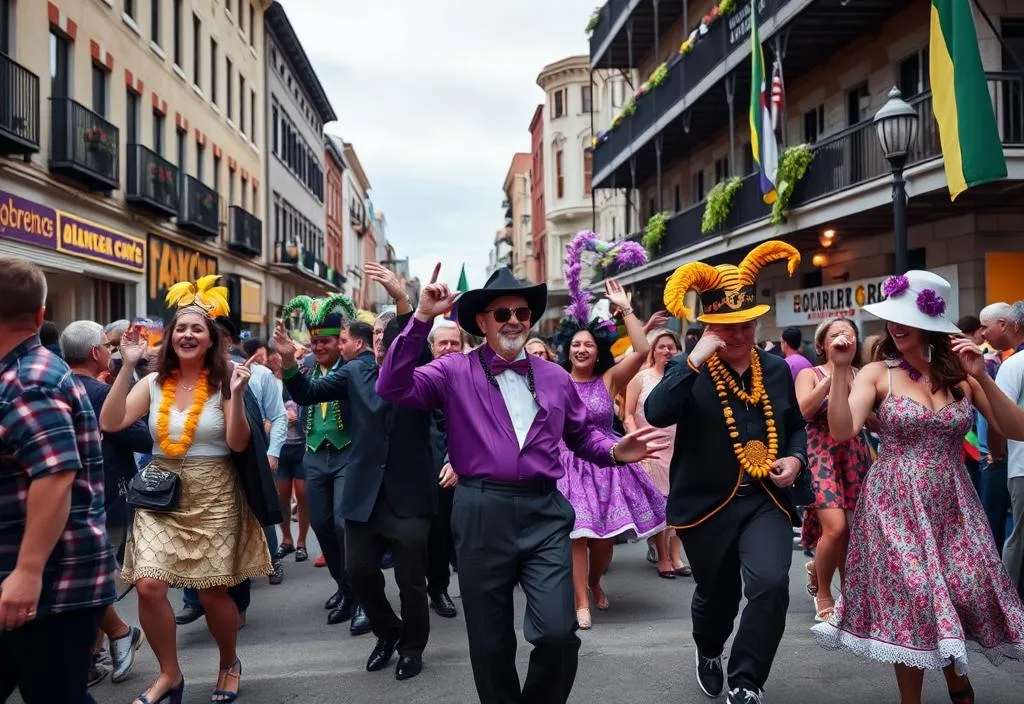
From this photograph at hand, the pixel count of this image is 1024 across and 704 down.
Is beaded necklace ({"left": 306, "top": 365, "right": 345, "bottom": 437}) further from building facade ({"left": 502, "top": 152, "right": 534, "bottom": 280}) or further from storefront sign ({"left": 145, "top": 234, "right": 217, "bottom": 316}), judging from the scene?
building facade ({"left": 502, "top": 152, "right": 534, "bottom": 280})

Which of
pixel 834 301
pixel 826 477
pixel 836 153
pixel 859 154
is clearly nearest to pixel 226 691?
pixel 826 477

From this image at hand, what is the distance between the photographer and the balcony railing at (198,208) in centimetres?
2375

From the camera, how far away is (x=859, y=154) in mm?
14203

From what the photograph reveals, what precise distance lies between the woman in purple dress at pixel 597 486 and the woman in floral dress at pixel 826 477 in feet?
3.80

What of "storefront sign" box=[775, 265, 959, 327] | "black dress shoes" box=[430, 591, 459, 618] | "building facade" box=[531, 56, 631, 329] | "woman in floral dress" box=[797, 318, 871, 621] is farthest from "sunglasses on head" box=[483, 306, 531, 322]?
"building facade" box=[531, 56, 631, 329]

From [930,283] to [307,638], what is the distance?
4423 millimetres

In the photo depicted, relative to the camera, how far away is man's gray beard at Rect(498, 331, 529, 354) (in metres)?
4.28

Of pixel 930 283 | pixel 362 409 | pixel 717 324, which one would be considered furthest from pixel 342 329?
pixel 930 283

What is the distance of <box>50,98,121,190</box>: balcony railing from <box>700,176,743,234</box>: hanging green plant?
11.5 metres

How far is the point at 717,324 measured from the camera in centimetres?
467

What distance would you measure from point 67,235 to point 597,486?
43.5ft

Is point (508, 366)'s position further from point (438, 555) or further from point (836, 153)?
point (836, 153)

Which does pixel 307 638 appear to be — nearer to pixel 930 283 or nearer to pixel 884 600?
pixel 884 600

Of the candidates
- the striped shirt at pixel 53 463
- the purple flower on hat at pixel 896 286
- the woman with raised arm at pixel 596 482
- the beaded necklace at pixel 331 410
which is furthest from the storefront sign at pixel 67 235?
the purple flower on hat at pixel 896 286
